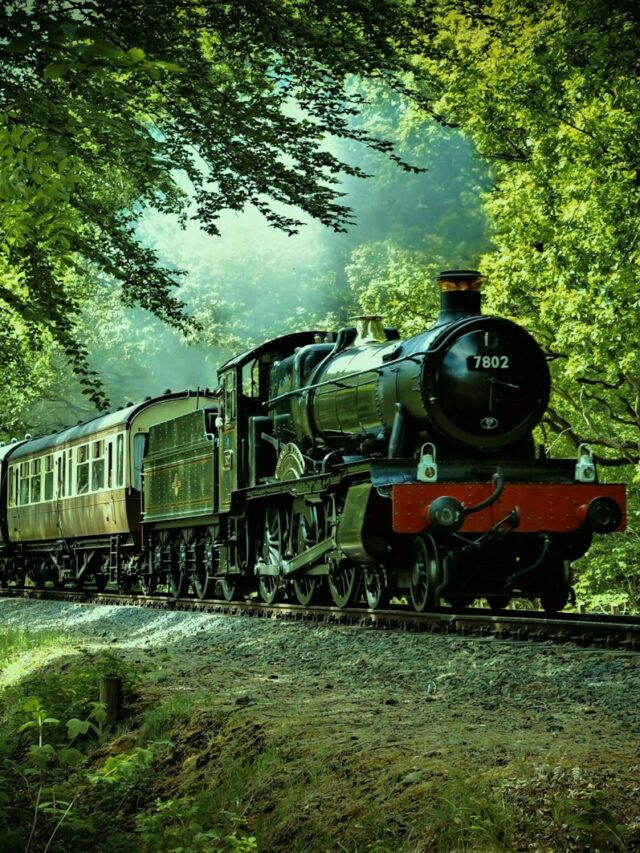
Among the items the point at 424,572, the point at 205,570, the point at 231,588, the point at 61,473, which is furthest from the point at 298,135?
the point at 61,473

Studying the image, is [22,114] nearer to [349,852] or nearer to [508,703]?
[508,703]

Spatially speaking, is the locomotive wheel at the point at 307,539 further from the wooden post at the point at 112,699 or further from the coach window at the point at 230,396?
the wooden post at the point at 112,699

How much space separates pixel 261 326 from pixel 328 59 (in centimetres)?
5360

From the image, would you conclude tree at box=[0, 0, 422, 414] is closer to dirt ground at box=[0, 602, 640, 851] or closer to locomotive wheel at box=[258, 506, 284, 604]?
dirt ground at box=[0, 602, 640, 851]

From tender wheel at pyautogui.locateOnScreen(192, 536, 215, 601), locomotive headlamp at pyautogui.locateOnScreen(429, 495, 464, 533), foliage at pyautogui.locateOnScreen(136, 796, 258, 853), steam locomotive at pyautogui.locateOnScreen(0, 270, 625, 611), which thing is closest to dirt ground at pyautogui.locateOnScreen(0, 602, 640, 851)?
foliage at pyautogui.locateOnScreen(136, 796, 258, 853)

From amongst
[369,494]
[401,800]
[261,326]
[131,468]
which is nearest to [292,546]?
[369,494]

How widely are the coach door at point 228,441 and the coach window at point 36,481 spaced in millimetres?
10367

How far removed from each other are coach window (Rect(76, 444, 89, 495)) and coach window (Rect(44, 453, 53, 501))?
6.17 ft

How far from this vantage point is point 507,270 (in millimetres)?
23594

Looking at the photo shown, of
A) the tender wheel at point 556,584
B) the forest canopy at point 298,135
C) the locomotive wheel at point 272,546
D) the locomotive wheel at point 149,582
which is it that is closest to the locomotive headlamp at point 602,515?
the tender wheel at point 556,584

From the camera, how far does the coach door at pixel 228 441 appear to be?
1650 cm

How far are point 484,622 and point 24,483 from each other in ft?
63.8

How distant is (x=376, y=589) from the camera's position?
513 inches

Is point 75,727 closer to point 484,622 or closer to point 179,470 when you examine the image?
point 484,622
